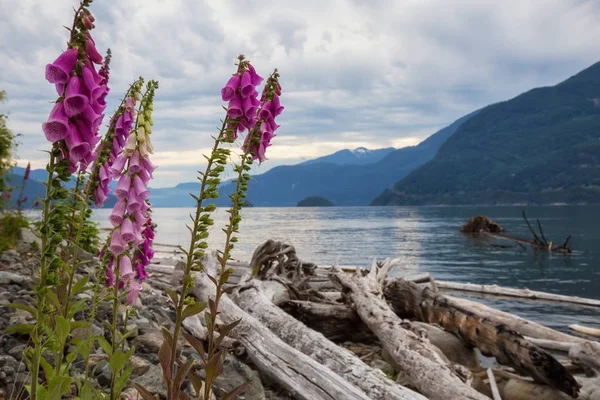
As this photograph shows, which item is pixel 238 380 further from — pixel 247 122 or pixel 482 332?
pixel 482 332

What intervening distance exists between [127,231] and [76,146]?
0.81 meters

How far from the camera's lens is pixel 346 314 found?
10.7 meters

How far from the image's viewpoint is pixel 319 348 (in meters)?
7.43

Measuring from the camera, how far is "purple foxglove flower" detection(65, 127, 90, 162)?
250 centimetres

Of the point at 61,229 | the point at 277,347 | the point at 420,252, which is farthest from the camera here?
the point at 420,252

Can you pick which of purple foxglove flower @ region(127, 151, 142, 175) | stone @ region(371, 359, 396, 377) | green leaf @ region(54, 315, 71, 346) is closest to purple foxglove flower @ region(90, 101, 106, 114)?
purple foxglove flower @ region(127, 151, 142, 175)

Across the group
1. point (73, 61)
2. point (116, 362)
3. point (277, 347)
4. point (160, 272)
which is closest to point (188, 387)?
point (277, 347)

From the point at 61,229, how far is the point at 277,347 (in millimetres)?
5314

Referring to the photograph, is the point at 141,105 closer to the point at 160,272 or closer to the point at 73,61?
the point at 73,61

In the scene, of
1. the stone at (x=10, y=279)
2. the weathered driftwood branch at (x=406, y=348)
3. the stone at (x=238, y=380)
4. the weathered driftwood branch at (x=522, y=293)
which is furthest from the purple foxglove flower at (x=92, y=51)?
the weathered driftwood branch at (x=522, y=293)

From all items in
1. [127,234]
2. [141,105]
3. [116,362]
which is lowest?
[116,362]

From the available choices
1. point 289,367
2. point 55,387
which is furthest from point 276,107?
point 289,367

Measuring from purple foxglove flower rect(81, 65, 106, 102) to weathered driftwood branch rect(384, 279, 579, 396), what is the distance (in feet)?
26.9

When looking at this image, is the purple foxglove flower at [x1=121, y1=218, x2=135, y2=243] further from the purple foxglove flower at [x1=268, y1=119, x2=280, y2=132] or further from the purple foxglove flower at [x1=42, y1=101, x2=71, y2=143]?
the purple foxglove flower at [x1=268, y1=119, x2=280, y2=132]
